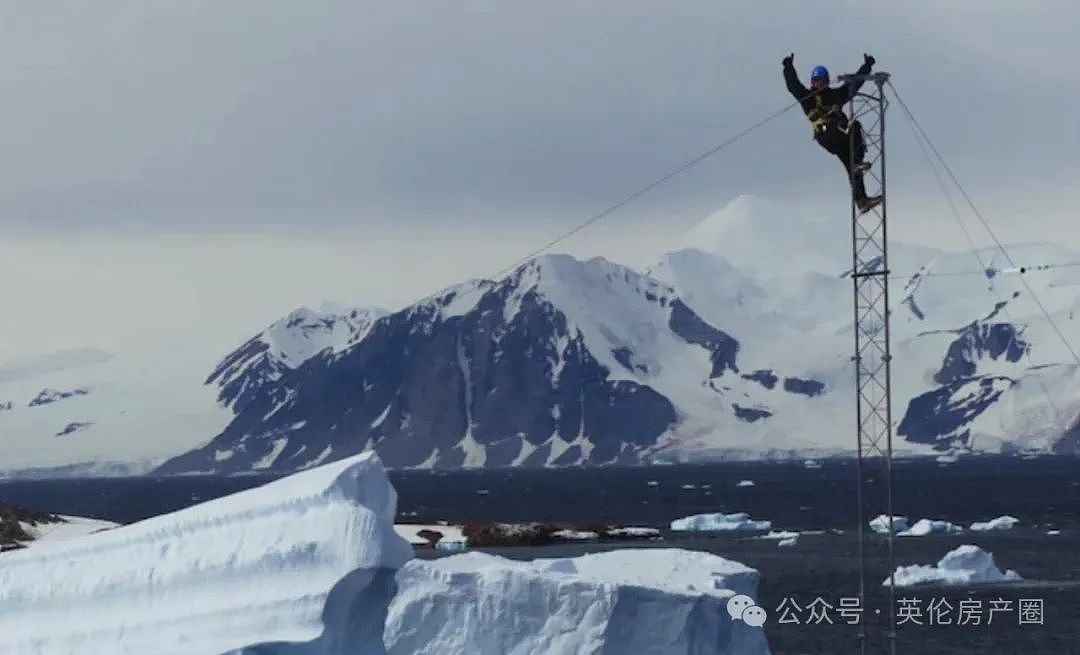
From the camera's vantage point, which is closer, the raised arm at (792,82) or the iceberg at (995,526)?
the raised arm at (792,82)

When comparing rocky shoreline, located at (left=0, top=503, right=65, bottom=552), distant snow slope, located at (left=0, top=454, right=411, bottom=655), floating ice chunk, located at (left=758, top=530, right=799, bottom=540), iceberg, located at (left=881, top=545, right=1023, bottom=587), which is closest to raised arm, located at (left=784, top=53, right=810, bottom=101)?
distant snow slope, located at (left=0, top=454, right=411, bottom=655)

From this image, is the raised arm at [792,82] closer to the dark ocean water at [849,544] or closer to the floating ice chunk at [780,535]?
the dark ocean water at [849,544]

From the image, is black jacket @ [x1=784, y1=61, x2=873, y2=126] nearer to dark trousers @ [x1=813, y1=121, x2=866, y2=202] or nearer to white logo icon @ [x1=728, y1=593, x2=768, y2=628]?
dark trousers @ [x1=813, y1=121, x2=866, y2=202]

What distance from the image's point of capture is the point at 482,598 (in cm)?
2720

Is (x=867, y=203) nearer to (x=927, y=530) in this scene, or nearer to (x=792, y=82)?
(x=792, y=82)

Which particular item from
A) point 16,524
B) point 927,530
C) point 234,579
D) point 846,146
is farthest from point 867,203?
point 927,530

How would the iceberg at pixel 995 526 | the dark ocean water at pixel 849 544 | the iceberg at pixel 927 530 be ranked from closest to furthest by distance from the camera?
the dark ocean water at pixel 849 544 < the iceberg at pixel 927 530 < the iceberg at pixel 995 526

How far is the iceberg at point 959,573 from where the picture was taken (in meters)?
65.6

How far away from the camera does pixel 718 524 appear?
104 m

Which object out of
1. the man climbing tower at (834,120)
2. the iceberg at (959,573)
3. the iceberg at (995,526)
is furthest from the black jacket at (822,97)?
the iceberg at (995,526)

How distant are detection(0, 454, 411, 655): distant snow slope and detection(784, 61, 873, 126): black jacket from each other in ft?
23.9

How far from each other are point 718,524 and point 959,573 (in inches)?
1527

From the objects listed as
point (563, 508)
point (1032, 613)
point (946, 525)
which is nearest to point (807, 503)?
point (563, 508)

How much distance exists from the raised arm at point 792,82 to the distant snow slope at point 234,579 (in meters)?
7.28
